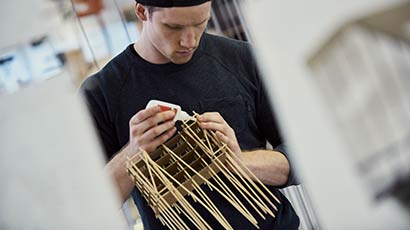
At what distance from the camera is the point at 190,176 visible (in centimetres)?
68

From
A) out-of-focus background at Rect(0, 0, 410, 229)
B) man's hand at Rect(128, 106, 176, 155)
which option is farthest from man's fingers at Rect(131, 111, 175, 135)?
out-of-focus background at Rect(0, 0, 410, 229)

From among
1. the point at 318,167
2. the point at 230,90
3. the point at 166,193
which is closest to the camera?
the point at 318,167

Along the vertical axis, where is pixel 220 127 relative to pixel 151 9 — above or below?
below

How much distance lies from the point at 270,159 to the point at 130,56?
0.26 metres

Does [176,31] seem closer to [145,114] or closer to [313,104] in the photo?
[145,114]

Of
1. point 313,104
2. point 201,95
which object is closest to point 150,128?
point 201,95

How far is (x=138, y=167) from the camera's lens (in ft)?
2.22

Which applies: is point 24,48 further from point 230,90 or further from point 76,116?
point 230,90

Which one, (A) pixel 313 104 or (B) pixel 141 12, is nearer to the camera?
(A) pixel 313 104

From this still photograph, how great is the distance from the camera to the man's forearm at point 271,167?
0.75 meters

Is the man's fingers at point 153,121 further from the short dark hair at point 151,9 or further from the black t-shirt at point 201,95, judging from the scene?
the short dark hair at point 151,9

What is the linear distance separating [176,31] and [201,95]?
106mm

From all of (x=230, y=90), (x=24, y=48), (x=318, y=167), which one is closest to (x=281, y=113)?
(x=318, y=167)

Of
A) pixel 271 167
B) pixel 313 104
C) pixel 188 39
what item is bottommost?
pixel 271 167
